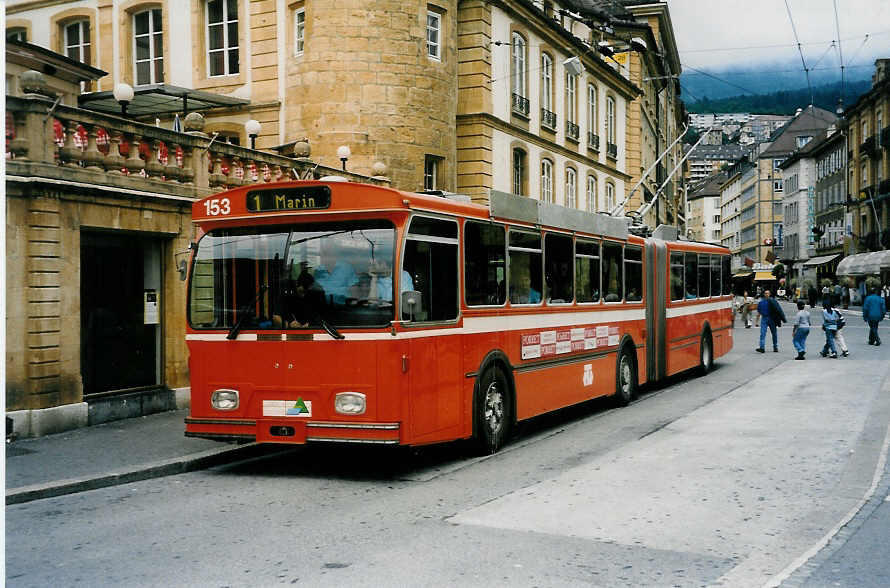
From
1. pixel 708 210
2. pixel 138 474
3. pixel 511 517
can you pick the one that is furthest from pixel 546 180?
pixel 708 210

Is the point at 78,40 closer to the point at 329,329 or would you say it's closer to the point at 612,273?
the point at 612,273

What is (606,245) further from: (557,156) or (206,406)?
(557,156)

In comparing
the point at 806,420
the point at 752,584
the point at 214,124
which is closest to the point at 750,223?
the point at 214,124

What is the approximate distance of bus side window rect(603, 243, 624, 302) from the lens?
1455cm

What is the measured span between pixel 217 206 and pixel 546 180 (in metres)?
24.5

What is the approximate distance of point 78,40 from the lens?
2770 cm

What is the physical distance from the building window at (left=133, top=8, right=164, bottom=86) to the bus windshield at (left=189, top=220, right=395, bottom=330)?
60.3ft

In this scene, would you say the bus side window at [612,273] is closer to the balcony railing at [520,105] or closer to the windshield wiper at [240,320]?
the windshield wiper at [240,320]

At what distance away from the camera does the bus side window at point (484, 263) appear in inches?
400

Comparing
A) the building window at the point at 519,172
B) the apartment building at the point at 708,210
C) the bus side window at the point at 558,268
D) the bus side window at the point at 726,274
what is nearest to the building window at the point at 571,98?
the building window at the point at 519,172

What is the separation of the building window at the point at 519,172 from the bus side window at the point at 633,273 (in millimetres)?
14635

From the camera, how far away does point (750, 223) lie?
12588 centimetres

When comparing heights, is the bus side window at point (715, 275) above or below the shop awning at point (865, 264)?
below

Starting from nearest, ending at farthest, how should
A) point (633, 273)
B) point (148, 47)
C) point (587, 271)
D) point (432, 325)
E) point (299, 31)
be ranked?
point (432, 325) < point (587, 271) < point (633, 273) < point (299, 31) < point (148, 47)
